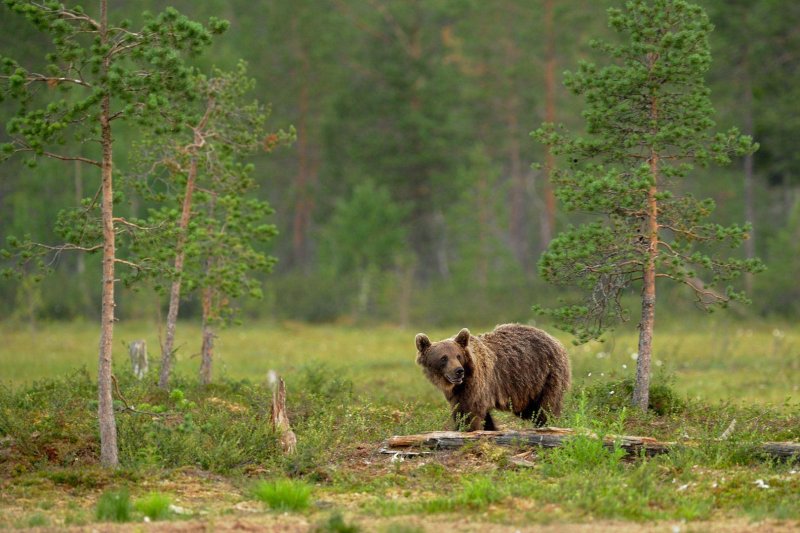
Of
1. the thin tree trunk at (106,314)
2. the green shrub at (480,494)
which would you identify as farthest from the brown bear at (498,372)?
the thin tree trunk at (106,314)

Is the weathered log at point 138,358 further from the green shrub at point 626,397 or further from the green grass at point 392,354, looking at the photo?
the green shrub at point 626,397

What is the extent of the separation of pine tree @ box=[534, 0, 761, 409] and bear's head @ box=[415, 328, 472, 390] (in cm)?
185

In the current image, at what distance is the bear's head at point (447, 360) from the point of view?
14406 millimetres

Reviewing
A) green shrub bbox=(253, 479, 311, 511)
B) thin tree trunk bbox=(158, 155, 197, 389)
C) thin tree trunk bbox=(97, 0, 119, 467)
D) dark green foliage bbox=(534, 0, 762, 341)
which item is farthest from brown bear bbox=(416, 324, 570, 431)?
thin tree trunk bbox=(158, 155, 197, 389)

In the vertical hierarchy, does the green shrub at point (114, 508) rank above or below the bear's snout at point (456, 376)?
below

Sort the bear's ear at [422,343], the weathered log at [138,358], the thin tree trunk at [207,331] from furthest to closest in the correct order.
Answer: the weathered log at [138,358] → the thin tree trunk at [207,331] → the bear's ear at [422,343]

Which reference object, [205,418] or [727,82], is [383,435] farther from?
[727,82]

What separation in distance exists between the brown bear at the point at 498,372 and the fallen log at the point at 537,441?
2.62 feet

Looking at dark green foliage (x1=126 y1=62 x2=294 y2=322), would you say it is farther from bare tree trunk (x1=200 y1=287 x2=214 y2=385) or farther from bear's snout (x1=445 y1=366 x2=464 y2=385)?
bear's snout (x1=445 y1=366 x2=464 y2=385)

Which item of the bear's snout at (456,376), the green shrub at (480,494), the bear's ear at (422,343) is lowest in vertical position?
the green shrub at (480,494)

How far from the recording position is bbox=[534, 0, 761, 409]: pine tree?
1588 centimetres

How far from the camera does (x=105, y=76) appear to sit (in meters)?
12.5

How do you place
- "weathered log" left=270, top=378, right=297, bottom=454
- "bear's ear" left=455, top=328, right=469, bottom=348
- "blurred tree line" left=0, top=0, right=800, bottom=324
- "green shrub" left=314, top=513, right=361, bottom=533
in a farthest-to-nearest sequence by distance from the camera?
"blurred tree line" left=0, top=0, right=800, bottom=324 < "bear's ear" left=455, top=328, right=469, bottom=348 < "weathered log" left=270, top=378, right=297, bottom=454 < "green shrub" left=314, top=513, right=361, bottom=533

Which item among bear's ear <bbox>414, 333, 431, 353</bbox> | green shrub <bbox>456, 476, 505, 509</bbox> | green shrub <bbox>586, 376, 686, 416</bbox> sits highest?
bear's ear <bbox>414, 333, 431, 353</bbox>
